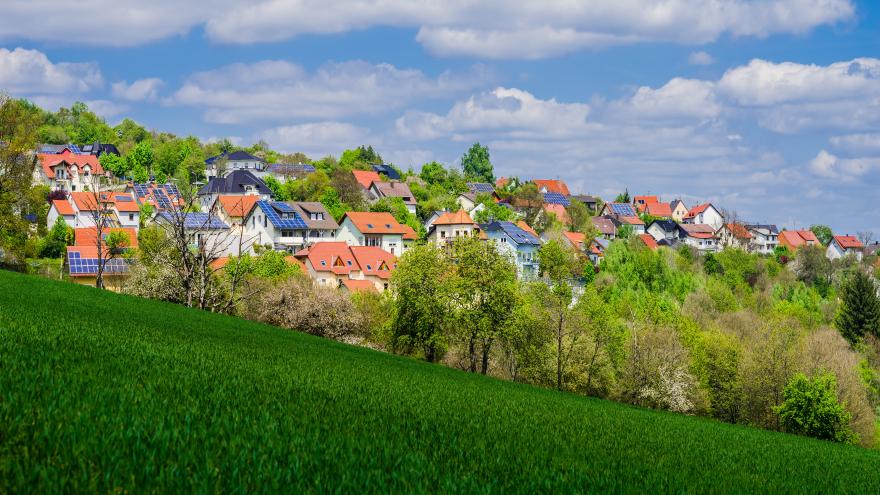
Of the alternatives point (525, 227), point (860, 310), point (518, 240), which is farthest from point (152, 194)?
point (860, 310)

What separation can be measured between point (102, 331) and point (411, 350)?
4334 cm

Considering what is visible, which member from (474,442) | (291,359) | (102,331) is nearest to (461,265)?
(291,359)

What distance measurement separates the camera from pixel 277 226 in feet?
411

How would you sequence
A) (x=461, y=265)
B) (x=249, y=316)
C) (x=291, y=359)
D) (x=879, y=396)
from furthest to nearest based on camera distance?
(x=879, y=396), (x=249, y=316), (x=461, y=265), (x=291, y=359)

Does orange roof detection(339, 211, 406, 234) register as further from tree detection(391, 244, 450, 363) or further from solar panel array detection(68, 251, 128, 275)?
tree detection(391, 244, 450, 363)

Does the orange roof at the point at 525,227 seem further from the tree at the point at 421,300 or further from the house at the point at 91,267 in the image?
the tree at the point at 421,300

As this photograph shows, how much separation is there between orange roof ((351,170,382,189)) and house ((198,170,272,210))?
27.8m

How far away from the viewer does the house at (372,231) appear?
134 m

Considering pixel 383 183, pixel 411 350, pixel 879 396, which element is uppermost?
pixel 383 183

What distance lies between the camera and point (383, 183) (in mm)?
177875

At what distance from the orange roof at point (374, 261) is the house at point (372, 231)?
1645 centimetres

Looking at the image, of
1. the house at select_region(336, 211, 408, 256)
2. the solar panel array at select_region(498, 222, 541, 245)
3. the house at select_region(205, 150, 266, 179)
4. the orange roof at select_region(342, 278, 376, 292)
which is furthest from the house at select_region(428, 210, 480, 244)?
the house at select_region(205, 150, 266, 179)

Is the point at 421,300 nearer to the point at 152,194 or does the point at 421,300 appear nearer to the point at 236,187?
the point at 152,194

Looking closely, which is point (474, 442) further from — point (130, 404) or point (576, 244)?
point (576, 244)
